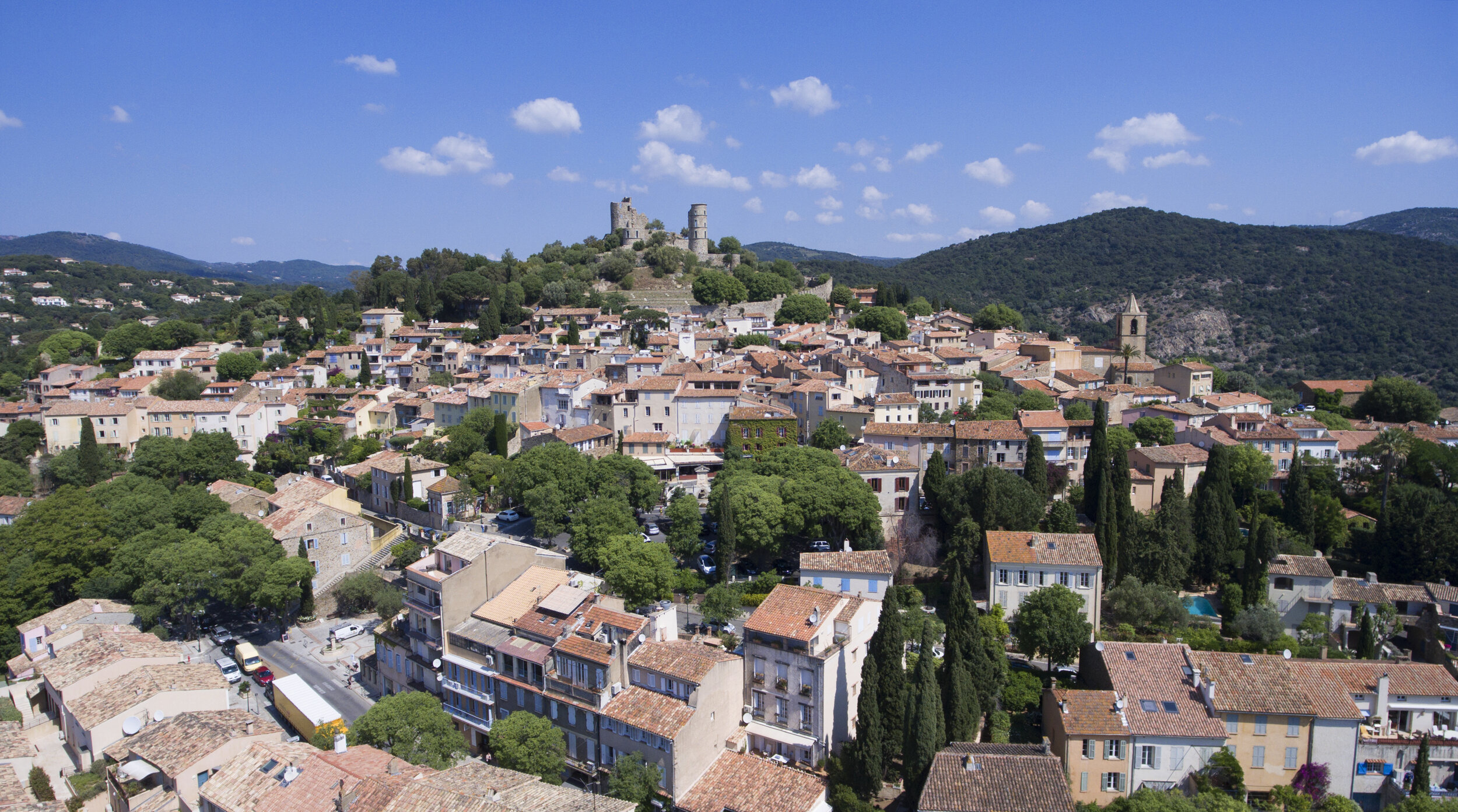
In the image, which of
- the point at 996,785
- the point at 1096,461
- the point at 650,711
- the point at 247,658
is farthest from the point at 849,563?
the point at 247,658

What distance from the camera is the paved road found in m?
35.0

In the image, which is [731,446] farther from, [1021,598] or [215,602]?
[215,602]

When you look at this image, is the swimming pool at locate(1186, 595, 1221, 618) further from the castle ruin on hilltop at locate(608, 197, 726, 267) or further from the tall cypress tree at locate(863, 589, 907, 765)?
the castle ruin on hilltop at locate(608, 197, 726, 267)

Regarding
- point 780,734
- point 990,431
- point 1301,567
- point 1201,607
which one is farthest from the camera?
point 990,431

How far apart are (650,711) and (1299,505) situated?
33204mm

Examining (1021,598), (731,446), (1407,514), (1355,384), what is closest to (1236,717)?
(1021,598)

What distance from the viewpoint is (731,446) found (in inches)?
1967

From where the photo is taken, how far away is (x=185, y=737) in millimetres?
27047

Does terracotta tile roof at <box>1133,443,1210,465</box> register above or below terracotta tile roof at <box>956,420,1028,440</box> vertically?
below

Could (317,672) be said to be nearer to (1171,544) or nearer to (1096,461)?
(1096,461)

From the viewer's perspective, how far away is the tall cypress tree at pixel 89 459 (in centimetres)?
5772

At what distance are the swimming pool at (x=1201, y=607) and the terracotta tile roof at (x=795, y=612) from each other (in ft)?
57.6

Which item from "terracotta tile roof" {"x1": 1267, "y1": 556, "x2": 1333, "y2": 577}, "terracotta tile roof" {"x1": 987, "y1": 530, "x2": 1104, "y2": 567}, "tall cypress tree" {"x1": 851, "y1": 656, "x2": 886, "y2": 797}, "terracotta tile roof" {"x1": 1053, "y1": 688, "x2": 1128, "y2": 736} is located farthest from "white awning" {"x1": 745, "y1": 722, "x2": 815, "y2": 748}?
"terracotta tile roof" {"x1": 1267, "y1": 556, "x2": 1333, "y2": 577}

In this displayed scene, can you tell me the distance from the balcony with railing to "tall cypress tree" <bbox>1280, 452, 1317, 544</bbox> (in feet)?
121
